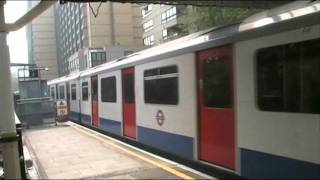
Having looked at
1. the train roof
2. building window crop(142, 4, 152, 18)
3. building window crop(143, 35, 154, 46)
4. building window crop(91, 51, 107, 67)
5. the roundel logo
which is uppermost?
building window crop(142, 4, 152, 18)

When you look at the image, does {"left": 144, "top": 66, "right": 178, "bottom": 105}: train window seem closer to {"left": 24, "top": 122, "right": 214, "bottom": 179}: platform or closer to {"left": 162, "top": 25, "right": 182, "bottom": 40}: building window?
{"left": 24, "top": 122, "right": 214, "bottom": 179}: platform

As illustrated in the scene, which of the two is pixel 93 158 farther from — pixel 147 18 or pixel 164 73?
pixel 147 18

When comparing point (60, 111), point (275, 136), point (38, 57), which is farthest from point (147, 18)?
point (275, 136)

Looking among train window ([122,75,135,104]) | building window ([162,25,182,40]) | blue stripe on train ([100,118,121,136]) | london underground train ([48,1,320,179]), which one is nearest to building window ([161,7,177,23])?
building window ([162,25,182,40])

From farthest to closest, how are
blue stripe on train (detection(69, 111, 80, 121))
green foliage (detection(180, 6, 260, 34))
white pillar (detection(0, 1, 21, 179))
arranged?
green foliage (detection(180, 6, 260, 34)) < blue stripe on train (detection(69, 111, 80, 121)) < white pillar (detection(0, 1, 21, 179))

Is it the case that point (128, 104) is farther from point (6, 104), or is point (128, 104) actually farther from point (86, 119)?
point (6, 104)

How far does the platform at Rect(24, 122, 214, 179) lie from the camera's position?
955 centimetres

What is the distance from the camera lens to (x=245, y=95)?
25.1ft

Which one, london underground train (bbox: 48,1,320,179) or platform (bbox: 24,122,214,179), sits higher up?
london underground train (bbox: 48,1,320,179)

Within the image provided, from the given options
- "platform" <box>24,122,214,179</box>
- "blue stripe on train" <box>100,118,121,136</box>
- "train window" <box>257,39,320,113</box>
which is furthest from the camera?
"blue stripe on train" <box>100,118,121,136</box>

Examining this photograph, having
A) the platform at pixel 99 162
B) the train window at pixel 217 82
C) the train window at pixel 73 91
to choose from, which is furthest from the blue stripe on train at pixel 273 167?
the train window at pixel 73 91

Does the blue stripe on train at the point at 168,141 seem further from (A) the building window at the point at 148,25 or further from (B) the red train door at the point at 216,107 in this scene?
(A) the building window at the point at 148,25

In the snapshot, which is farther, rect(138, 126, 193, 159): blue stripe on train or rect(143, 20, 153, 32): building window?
rect(143, 20, 153, 32): building window

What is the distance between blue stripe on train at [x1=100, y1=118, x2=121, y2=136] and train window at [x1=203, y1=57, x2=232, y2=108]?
22.6 ft
